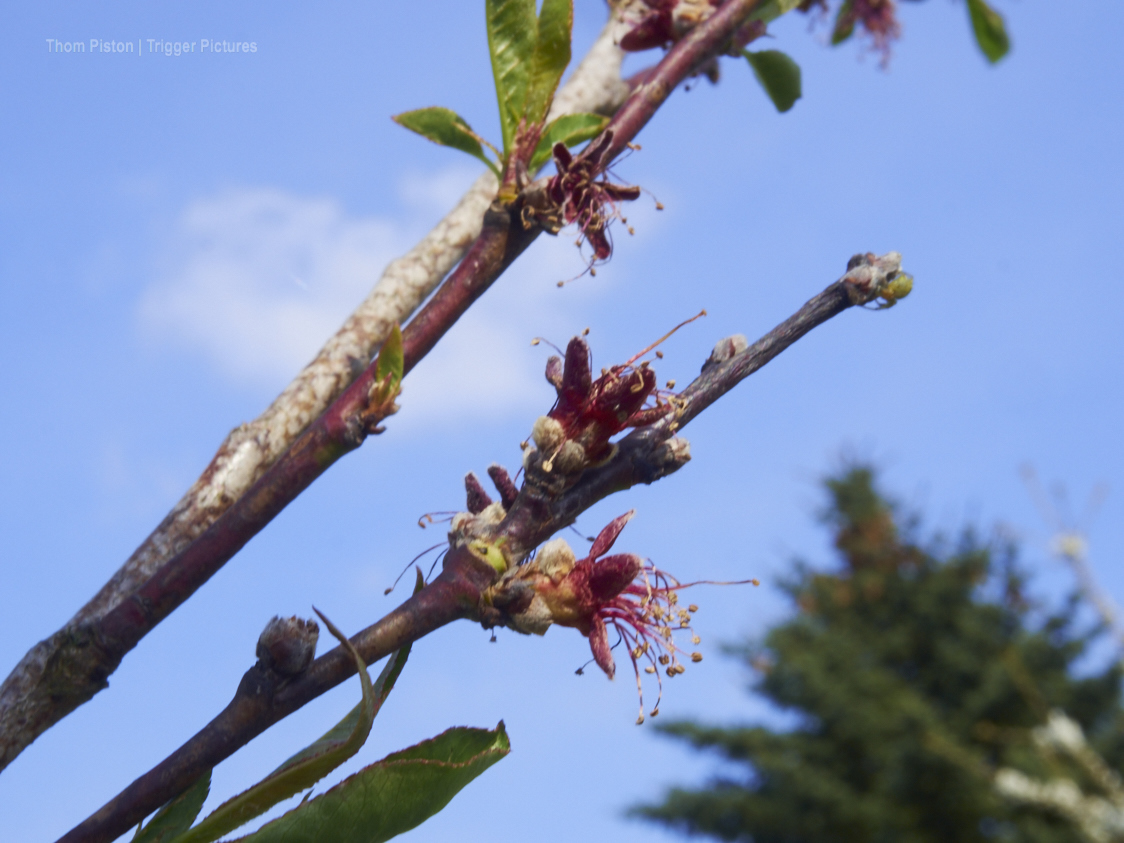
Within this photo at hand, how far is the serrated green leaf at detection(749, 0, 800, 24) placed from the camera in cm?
147

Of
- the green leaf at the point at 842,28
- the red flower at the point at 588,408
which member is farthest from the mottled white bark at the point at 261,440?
the green leaf at the point at 842,28

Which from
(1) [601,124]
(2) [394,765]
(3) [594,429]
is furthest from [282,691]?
(1) [601,124]

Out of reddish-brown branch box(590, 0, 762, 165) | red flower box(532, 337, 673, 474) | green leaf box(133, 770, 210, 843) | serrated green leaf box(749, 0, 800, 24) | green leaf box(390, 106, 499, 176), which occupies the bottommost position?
green leaf box(133, 770, 210, 843)

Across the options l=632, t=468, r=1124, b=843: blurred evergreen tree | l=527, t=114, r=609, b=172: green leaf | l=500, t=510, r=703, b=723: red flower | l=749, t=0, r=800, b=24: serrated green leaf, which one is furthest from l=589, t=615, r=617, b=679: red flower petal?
l=632, t=468, r=1124, b=843: blurred evergreen tree

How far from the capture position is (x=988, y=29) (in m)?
2.01

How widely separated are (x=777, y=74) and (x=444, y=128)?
2.32 ft

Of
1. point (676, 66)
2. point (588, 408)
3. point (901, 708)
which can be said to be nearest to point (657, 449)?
point (588, 408)

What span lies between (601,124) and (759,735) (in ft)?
46.1

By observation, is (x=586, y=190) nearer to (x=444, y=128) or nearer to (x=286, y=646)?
(x=444, y=128)

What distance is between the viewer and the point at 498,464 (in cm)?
93

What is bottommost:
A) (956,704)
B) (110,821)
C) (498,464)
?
(110,821)

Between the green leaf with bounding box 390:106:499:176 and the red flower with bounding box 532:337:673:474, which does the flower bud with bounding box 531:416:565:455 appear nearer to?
the red flower with bounding box 532:337:673:474

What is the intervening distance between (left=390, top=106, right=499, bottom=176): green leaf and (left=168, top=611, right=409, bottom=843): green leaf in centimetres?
78

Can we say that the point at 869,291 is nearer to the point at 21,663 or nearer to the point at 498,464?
the point at 498,464
